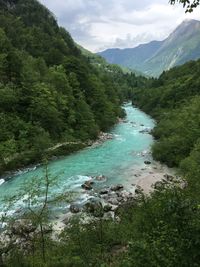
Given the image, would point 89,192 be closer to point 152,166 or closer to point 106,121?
point 152,166

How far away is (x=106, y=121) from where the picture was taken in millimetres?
87812

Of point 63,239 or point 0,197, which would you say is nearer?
point 63,239

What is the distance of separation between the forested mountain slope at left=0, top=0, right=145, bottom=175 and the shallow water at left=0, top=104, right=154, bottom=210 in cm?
467

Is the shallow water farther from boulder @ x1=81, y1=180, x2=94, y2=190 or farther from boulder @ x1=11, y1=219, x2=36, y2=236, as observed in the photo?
boulder @ x1=11, y1=219, x2=36, y2=236

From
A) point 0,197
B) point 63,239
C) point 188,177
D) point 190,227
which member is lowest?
point 0,197

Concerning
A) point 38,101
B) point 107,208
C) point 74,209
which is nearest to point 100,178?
point 107,208

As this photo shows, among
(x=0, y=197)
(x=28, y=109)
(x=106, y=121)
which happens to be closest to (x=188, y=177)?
(x=0, y=197)

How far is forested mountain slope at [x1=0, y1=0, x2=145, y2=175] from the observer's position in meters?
56.3

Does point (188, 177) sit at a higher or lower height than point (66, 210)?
higher

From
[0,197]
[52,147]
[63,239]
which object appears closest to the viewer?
[63,239]

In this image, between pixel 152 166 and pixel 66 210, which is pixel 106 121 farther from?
pixel 66 210

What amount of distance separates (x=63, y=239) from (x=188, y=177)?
29.6ft

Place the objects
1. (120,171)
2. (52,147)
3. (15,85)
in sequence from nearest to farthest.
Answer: (120,171) < (52,147) < (15,85)

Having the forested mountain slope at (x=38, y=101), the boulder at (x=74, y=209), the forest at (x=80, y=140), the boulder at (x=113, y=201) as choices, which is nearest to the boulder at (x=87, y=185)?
the forest at (x=80, y=140)
